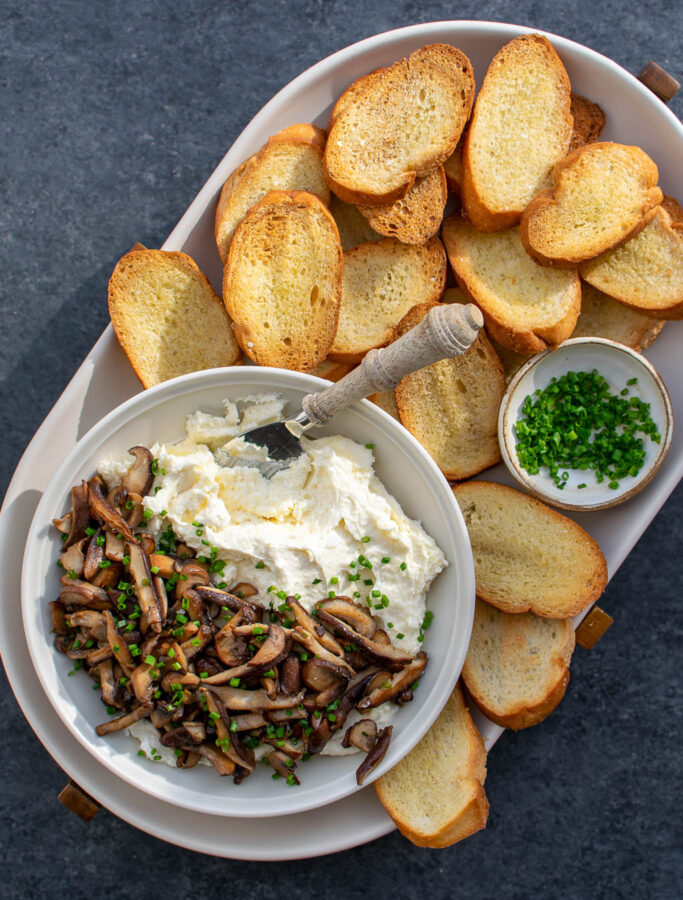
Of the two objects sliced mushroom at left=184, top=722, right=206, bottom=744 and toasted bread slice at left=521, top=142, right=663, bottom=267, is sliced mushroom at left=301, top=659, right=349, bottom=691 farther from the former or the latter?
toasted bread slice at left=521, top=142, right=663, bottom=267

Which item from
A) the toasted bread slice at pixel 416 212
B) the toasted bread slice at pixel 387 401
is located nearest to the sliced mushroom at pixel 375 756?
the toasted bread slice at pixel 387 401

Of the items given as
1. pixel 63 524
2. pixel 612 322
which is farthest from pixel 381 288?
pixel 63 524

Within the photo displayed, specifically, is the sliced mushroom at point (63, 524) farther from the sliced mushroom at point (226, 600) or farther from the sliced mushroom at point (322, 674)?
the sliced mushroom at point (322, 674)

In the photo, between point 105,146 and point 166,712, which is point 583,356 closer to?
point 166,712

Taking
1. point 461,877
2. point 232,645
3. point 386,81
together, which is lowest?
point 461,877

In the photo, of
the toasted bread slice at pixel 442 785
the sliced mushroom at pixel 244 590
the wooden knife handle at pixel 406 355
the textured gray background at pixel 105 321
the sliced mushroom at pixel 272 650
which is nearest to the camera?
the wooden knife handle at pixel 406 355

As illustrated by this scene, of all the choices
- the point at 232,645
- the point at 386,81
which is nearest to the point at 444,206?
the point at 386,81
